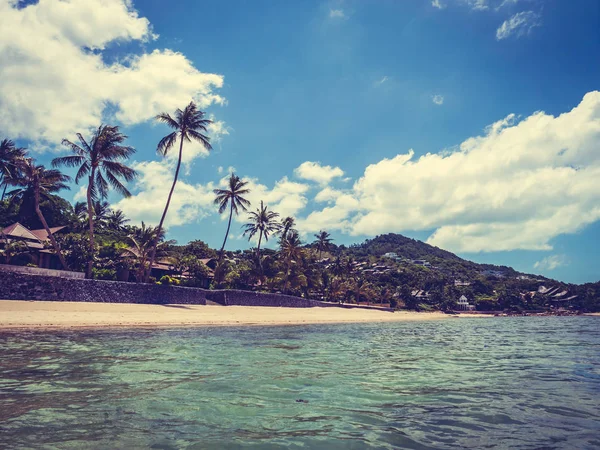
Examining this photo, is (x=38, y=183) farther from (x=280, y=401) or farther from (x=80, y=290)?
(x=280, y=401)

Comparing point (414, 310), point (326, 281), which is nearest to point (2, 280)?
point (326, 281)

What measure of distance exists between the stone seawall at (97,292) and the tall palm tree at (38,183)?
662 cm

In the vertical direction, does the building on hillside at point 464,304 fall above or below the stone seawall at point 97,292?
below

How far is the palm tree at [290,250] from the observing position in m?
52.2

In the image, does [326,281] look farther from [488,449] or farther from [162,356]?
[488,449]

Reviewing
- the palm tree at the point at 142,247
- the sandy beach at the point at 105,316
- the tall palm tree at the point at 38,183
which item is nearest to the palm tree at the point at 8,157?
the tall palm tree at the point at 38,183

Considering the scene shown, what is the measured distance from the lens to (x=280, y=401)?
6633mm

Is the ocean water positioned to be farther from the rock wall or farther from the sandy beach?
the rock wall

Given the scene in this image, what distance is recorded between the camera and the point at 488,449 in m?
4.46

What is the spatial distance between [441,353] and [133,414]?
12.3 m

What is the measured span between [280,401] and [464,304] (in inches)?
3848

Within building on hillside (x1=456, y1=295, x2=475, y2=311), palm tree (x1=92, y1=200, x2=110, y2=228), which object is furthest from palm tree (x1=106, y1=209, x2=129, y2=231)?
building on hillside (x1=456, y1=295, x2=475, y2=311)

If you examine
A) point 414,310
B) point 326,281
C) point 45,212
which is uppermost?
point 45,212

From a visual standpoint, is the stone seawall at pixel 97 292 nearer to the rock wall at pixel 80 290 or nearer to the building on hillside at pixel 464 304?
the rock wall at pixel 80 290
